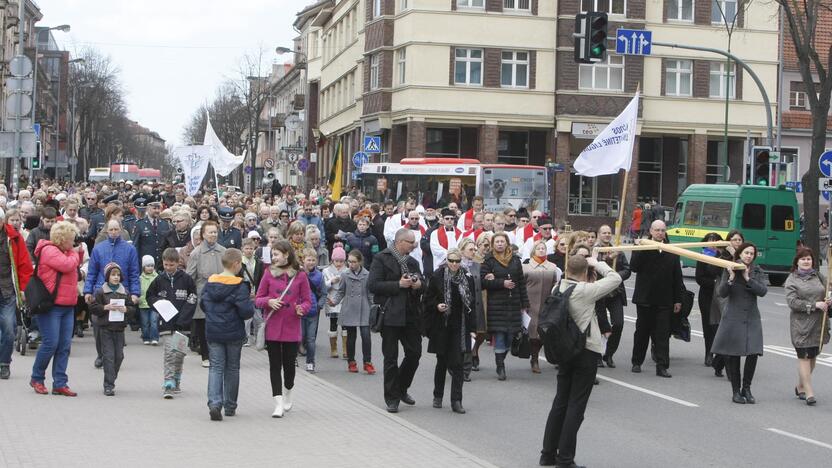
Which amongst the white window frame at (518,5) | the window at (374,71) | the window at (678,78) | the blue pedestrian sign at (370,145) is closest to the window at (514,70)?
the white window frame at (518,5)

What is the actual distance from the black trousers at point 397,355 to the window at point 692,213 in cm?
2137

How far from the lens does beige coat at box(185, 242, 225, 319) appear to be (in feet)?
51.1

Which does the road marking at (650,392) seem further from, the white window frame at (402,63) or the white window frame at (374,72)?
the white window frame at (374,72)

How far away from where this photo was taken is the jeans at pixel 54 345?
41.9 feet

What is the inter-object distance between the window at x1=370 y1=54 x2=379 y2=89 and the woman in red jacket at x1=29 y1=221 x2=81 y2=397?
4468 centimetres

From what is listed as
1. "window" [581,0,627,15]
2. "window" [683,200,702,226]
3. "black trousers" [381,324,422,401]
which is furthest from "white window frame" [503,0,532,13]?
"black trousers" [381,324,422,401]

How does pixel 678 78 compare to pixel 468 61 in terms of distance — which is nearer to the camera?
pixel 468 61

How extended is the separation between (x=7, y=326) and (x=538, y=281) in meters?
6.17

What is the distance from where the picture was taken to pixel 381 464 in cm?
955

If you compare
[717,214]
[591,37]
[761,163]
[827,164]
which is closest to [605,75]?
[717,214]

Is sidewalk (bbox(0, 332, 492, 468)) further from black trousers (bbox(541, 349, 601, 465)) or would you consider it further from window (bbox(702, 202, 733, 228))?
window (bbox(702, 202, 733, 228))

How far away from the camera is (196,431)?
10945 mm

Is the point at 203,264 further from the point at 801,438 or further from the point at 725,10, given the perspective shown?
the point at 725,10

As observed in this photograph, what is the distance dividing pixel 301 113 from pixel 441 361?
86.6m
